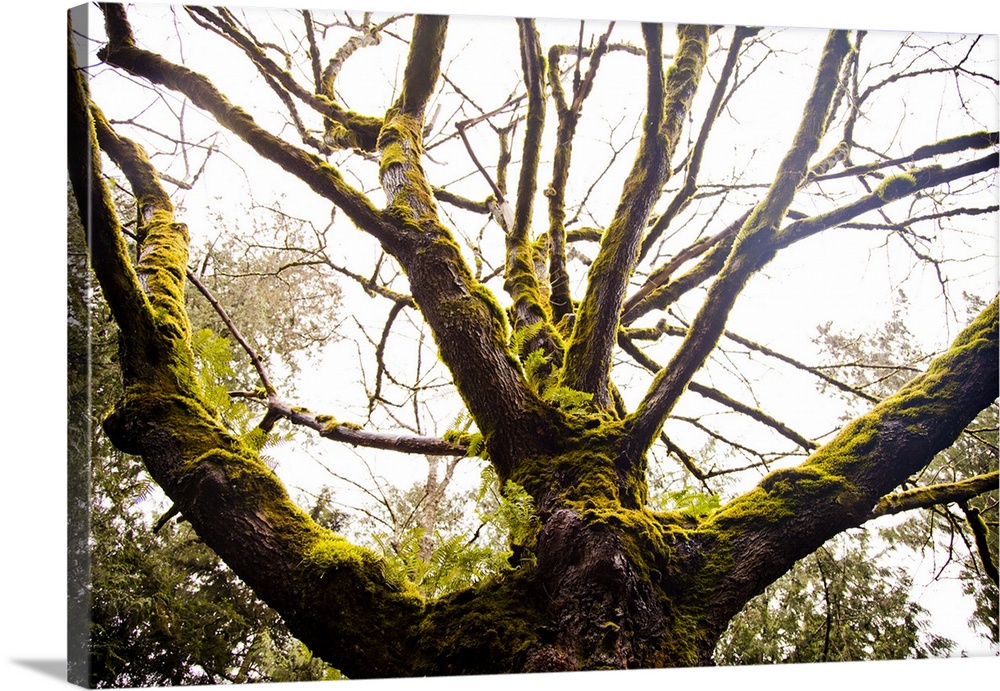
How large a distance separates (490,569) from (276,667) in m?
0.97

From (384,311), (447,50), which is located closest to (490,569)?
(384,311)

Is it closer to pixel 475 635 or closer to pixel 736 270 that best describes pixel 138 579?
pixel 475 635

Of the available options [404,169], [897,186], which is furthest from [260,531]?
[897,186]

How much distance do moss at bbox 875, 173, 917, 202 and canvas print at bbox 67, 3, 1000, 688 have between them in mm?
23

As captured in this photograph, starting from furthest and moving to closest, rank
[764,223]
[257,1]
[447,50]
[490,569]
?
[447,50], [257,1], [764,223], [490,569]

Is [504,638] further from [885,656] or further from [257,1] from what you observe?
[257,1]

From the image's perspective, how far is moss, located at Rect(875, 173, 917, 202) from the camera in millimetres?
3357

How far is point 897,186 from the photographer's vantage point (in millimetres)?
3395

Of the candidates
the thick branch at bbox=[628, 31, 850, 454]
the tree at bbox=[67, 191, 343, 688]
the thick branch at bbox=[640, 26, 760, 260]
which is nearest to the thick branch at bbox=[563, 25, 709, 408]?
the thick branch at bbox=[640, 26, 760, 260]

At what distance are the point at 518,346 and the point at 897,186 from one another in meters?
1.89

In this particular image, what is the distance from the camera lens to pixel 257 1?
3.05 metres

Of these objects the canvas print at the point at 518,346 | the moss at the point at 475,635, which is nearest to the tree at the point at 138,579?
the canvas print at the point at 518,346

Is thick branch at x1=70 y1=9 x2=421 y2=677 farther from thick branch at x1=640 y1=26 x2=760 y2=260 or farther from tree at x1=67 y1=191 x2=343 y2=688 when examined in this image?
thick branch at x1=640 y1=26 x2=760 y2=260

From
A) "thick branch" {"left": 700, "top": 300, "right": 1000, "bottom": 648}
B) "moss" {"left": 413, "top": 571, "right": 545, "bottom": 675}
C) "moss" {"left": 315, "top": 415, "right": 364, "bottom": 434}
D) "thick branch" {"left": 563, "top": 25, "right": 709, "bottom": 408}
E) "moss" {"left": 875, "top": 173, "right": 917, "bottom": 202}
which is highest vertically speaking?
"moss" {"left": 875, "top": 173, "right": 917, "bottom": 202}
